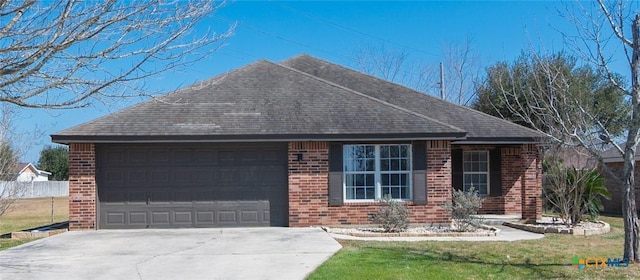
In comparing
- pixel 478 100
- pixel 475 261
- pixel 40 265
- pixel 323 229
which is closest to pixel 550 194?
pixel 323 229

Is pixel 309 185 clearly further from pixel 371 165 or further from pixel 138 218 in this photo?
pixel 138 218

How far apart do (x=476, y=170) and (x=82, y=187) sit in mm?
11267

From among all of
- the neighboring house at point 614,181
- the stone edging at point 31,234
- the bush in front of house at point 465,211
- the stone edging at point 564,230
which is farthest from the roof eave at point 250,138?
the neighboring house at point 614,181

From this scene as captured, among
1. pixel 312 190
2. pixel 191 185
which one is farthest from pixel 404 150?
pixel 191 185

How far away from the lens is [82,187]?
14375 millimetres

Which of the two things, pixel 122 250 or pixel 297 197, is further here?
pixel 297 197

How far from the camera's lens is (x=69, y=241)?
1233cm

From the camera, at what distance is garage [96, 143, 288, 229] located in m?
14.6

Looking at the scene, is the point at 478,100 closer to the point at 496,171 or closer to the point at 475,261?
the point at 496,171

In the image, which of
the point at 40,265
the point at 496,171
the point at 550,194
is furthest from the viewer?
the point at 496,171

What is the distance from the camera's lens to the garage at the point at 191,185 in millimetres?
14648

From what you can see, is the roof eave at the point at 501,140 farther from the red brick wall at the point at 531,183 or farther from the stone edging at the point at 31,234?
the stone edging at the point at 31,234

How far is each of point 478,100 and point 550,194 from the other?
15497 millimetres

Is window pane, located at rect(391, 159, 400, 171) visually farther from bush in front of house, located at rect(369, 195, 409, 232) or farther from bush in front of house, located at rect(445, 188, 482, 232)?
bush in front of house, located at rect(445, 188, 482, 232)
